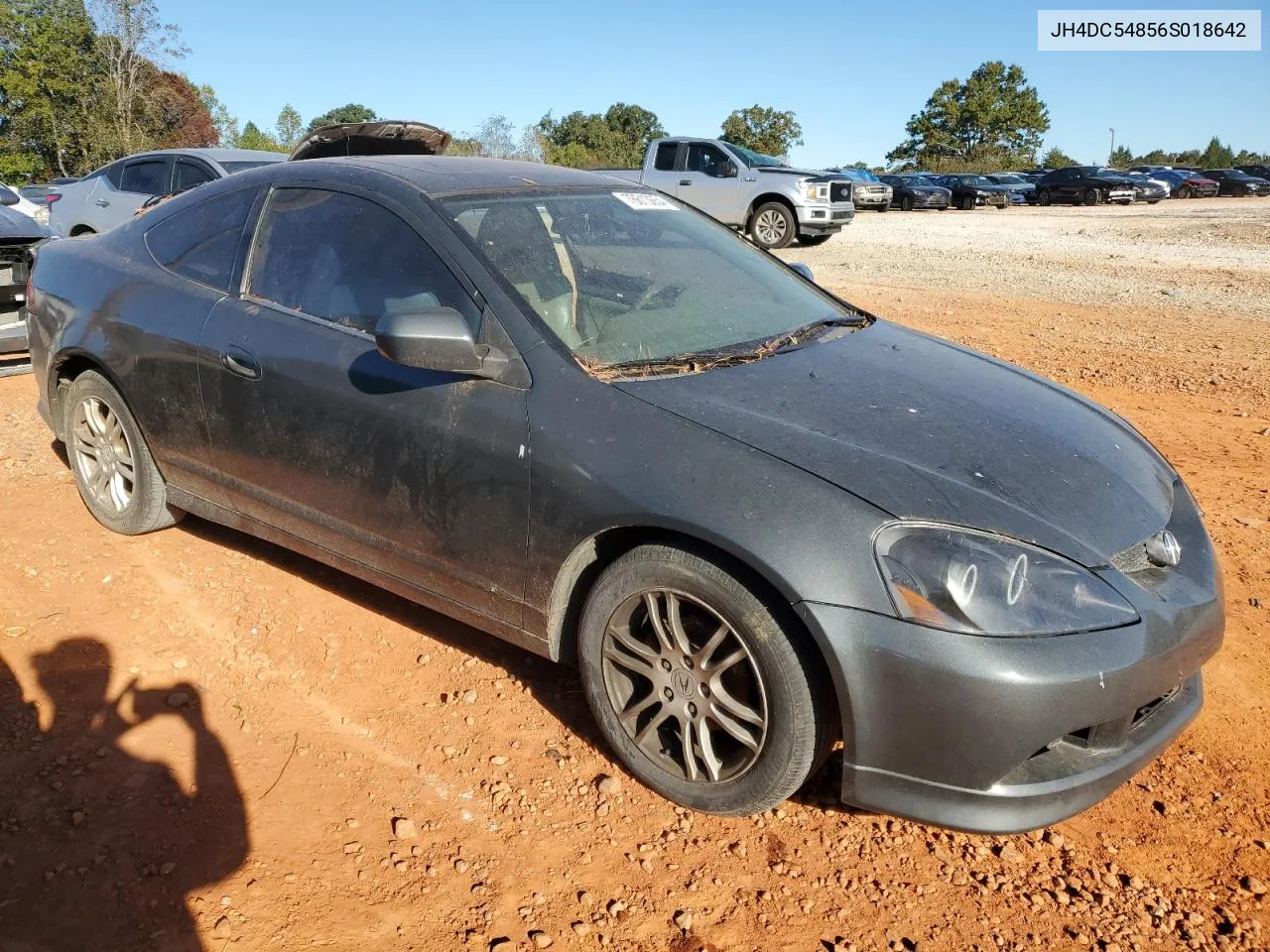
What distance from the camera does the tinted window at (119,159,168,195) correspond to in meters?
10.6

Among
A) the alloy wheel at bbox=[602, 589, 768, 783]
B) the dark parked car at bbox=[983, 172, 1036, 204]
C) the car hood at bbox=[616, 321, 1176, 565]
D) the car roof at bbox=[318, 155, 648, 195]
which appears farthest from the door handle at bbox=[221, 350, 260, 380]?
the dark parked car at bbox=[983, 172, 1036, 204]

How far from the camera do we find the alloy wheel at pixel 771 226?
52.4ft

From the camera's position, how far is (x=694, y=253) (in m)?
3.66

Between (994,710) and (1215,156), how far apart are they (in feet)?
298

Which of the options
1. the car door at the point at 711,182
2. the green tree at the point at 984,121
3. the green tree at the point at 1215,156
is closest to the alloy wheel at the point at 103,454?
A: the car door at the point at 711,182

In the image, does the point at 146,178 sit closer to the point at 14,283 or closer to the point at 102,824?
the point at 14,283

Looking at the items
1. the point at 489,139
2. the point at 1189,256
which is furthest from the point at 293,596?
the point at 489,139

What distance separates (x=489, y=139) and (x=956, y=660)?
41934 mm

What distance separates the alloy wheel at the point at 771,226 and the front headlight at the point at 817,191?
0.56 metres

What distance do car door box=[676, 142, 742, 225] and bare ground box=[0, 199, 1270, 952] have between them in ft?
42.1

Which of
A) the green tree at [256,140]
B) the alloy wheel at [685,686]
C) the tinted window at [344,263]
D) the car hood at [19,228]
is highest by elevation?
the green tree at [256,140]

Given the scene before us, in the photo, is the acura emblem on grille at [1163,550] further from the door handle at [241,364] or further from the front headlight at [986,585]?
the door handle at [241,364]

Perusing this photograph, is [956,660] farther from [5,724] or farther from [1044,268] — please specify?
[1044,268]

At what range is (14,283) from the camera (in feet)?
21.3
